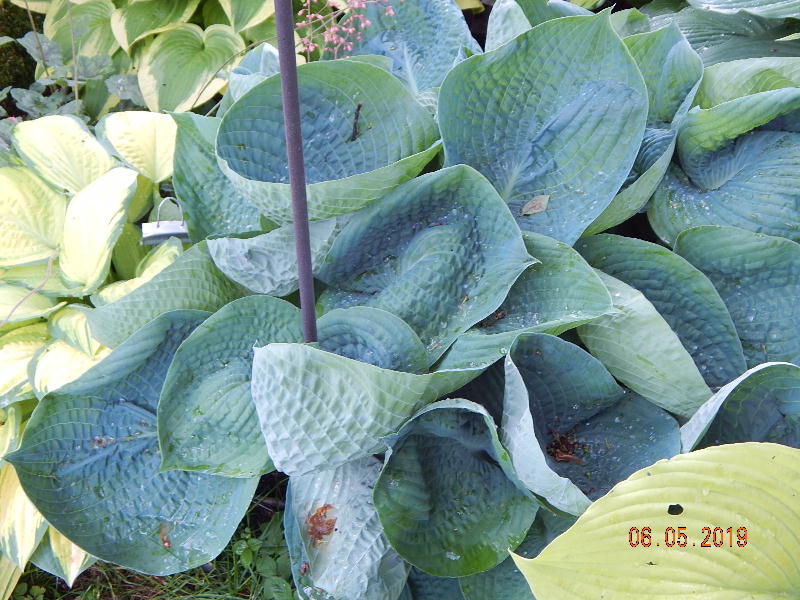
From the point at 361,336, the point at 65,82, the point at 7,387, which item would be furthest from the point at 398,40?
the point at 65,82

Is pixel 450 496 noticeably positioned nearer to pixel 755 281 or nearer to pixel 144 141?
pixel 755 281

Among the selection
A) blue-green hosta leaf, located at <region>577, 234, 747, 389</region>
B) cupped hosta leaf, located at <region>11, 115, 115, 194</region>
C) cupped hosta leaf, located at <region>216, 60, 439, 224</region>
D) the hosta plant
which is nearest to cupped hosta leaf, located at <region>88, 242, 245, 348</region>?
the hosta plant

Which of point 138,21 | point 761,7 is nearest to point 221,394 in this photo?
point 761,7

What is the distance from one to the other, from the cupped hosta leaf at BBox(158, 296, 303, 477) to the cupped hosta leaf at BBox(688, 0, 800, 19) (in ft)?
2.42

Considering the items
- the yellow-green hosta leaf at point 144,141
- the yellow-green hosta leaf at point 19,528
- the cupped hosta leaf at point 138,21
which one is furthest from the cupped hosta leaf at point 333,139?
the cupped hosta leaf at point 138,21

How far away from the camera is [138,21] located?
1.49 meters

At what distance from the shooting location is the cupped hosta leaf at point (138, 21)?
1.48m

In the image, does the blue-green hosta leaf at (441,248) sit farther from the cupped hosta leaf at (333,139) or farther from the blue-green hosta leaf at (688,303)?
the blue-green hosta leaf at (688,303)

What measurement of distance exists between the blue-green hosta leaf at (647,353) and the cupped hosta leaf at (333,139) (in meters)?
0.25

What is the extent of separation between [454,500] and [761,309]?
0.38 meters

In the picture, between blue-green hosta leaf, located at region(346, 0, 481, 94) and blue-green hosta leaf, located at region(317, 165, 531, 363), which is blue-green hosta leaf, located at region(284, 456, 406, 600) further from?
blue-green hosta leaf, located at region(346, 0, 481, 94)

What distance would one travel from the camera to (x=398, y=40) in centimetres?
97

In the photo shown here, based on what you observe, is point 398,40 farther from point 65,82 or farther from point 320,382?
point 65,82

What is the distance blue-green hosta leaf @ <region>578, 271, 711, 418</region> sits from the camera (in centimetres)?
68
